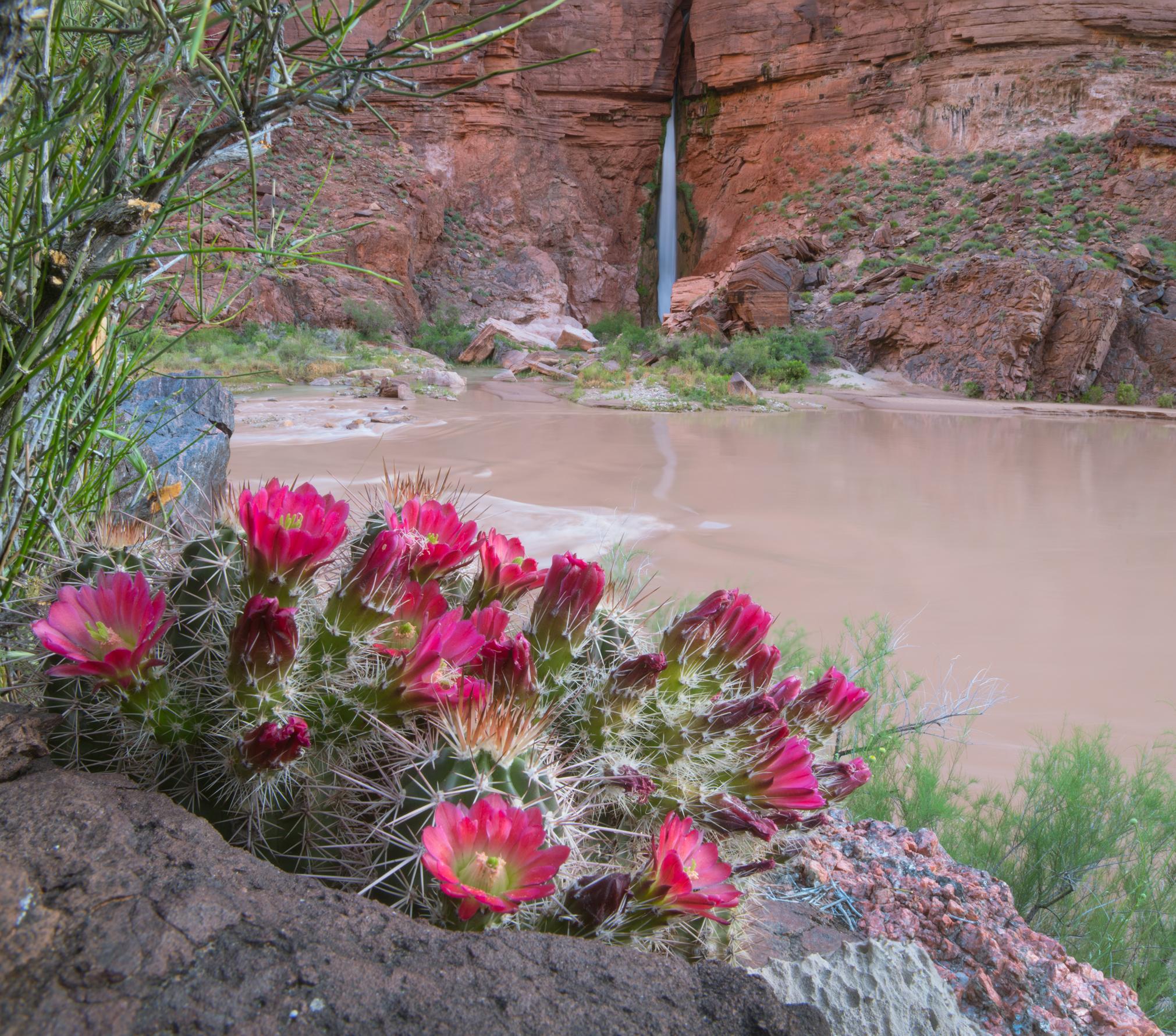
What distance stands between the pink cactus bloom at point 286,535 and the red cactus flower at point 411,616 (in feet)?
0.40

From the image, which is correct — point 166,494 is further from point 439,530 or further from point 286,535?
point 286,535

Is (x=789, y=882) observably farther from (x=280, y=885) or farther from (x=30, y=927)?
(x=30, y=927)

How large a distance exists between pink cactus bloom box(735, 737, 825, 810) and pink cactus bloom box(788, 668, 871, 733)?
0.68 feet

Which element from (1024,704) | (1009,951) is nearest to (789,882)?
(1009,951)

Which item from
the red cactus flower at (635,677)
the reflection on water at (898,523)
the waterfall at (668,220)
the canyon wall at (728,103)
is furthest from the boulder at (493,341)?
the red cactus flower at (635,677)

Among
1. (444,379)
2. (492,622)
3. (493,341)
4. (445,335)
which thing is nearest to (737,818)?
(492,622)

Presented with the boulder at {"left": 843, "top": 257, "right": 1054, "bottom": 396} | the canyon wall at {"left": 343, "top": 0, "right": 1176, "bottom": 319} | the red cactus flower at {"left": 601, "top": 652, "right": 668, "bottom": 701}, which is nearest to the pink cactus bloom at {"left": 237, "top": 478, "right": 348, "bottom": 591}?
the red cactus flower at {"left": 601, "top": 652, "right": 668, "bottom": 701}

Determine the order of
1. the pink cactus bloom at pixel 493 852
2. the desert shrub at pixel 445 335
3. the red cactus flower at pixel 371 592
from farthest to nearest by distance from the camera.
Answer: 1. the desert shrub at pixel 445 335
2. the red cactus flower at pixel 371 592
3. the pink cactus bloom at pixel 493 852

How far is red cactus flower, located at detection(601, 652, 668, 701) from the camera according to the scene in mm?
1261

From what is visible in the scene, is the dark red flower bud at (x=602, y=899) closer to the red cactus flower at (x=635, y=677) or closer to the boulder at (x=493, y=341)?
the red cactus flower at (x=635, y=677)

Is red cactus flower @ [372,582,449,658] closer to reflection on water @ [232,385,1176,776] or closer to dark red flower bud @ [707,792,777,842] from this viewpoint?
dark red flower bud @ [707,792,777,842]

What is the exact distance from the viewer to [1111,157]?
22578 millimetres

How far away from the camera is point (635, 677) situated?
4.20ft

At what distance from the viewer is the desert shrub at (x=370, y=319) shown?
21.2 meters
